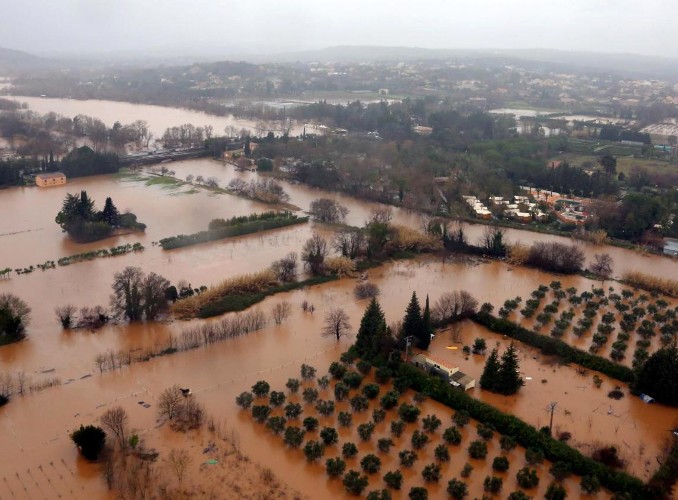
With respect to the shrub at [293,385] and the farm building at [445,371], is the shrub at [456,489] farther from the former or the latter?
the shrub at [293,385]

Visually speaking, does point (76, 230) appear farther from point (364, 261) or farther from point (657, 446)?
point (657, 446)

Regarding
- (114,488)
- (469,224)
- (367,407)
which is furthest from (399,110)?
(114,488)

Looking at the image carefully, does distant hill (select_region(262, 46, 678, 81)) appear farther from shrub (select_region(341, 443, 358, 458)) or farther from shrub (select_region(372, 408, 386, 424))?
shrub (select_region(341, 443, 358, 458))

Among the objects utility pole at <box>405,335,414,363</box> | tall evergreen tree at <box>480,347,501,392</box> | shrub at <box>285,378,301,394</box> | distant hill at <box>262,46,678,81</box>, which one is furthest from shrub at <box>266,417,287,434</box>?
distant hill at <box>262,46,678,81</box>

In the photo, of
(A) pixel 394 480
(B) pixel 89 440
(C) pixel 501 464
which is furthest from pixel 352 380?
(B) pixel 89 440

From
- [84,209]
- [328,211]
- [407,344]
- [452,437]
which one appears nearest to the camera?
[452,437]

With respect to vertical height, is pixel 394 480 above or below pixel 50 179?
below

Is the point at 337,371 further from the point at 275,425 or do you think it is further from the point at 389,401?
the point at 275,425
